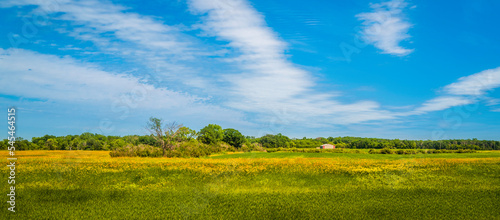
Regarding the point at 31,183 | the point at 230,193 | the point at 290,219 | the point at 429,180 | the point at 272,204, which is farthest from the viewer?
the point at 429,180

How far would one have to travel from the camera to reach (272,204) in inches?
551

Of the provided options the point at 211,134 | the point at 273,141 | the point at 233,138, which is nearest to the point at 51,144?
the point at 211,134

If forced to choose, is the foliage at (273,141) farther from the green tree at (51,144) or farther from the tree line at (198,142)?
the green tree at (51,144)

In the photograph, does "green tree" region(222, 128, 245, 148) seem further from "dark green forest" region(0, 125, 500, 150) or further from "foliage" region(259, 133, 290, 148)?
"foliage" region(259, 133, 290, 148)

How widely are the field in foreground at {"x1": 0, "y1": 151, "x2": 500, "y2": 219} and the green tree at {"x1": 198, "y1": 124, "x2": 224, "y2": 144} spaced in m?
60.8

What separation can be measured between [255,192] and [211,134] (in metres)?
71.4

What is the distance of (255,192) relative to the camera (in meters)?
16.7

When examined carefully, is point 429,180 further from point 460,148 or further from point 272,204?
point 460,148

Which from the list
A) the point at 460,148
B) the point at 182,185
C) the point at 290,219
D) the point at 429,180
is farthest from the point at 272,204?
the point at 460,148

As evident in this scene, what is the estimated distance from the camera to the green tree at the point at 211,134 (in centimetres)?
8562

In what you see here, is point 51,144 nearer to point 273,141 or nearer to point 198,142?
point 198,142

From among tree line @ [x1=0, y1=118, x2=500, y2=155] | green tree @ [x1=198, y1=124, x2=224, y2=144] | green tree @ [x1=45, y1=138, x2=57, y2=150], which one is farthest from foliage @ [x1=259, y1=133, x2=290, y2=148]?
green tree @ [x1=45, y1=138, x2=57, y2=150]

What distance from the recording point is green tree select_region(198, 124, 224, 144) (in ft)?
281

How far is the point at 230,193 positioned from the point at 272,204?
316 cm
